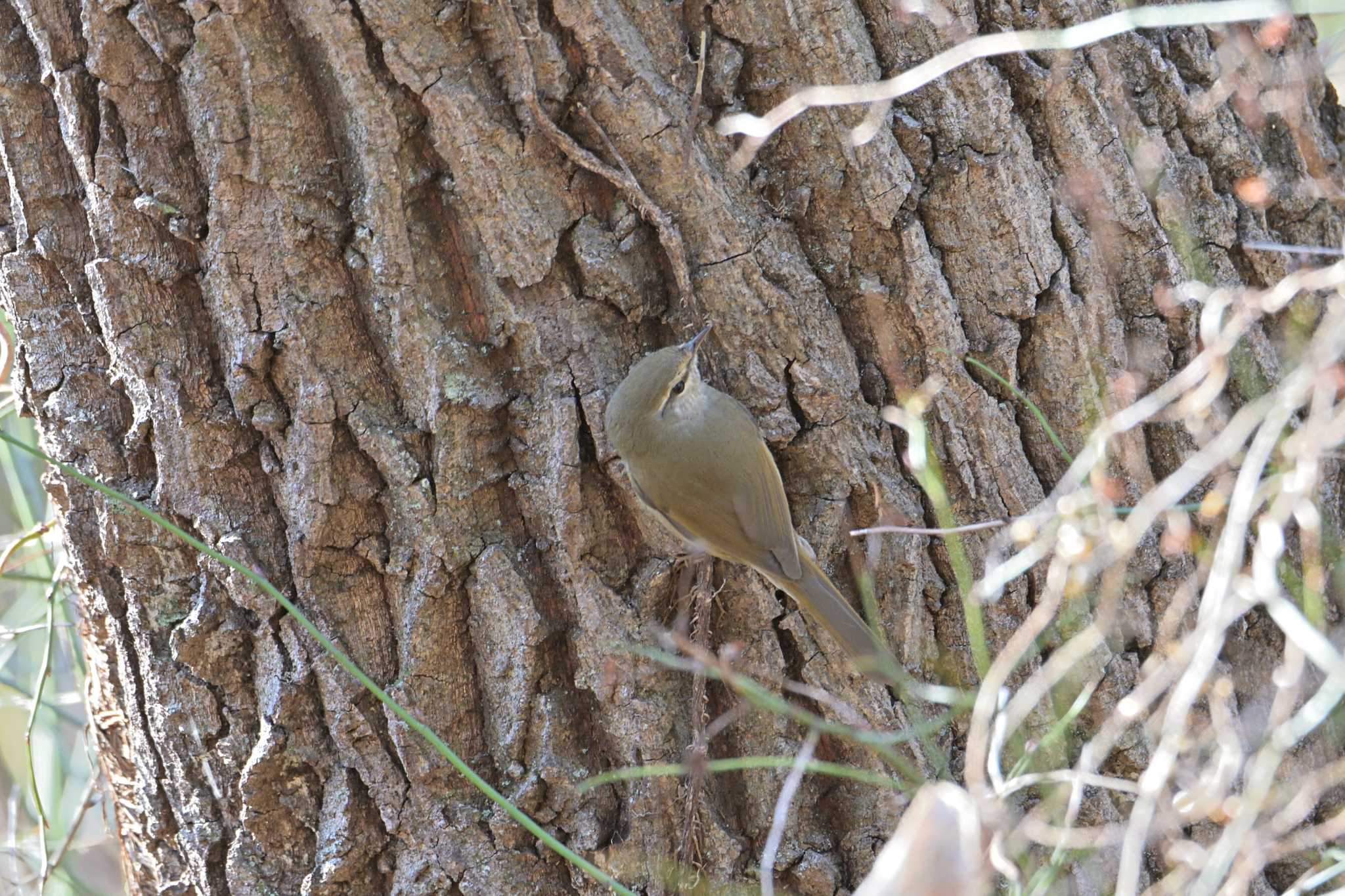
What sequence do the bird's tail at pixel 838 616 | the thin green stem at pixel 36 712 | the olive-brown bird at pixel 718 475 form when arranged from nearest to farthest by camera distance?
1. the bird's tail at pixel 838 616
2. the olive-brown bird at pixel 718 475
3. the thin green stem at pixel 36 712

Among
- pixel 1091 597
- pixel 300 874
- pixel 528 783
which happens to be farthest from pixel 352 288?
pixel 1091 597

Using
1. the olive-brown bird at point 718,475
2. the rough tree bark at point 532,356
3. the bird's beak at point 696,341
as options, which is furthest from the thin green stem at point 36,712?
the bird's beak at point 696,341

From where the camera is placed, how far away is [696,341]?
2.28 m

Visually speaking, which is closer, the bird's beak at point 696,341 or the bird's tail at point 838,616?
the bird's tail at point 838,616

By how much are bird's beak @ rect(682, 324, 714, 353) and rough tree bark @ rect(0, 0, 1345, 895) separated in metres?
0.02

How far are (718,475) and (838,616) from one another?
0.58 m

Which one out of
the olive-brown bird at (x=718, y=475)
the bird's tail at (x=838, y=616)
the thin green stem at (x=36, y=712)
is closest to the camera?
the bird's tail at (x=838, y=616)

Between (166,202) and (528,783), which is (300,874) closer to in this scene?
(528,783)

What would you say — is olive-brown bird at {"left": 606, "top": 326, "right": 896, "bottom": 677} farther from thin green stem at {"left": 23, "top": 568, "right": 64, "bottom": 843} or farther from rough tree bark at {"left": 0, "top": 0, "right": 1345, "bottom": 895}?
thin green stem at {"left": 23, "top": 568, "right": 64, "bottom": 843}

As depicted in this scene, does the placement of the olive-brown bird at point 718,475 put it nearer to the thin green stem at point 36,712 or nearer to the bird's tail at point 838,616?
the bird's tail at point 838,616

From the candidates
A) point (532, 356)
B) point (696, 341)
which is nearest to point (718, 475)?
point (696, 341)

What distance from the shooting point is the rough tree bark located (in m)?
2.20

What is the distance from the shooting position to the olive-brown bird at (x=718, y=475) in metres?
2.27

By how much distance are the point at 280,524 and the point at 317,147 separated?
73 cm
